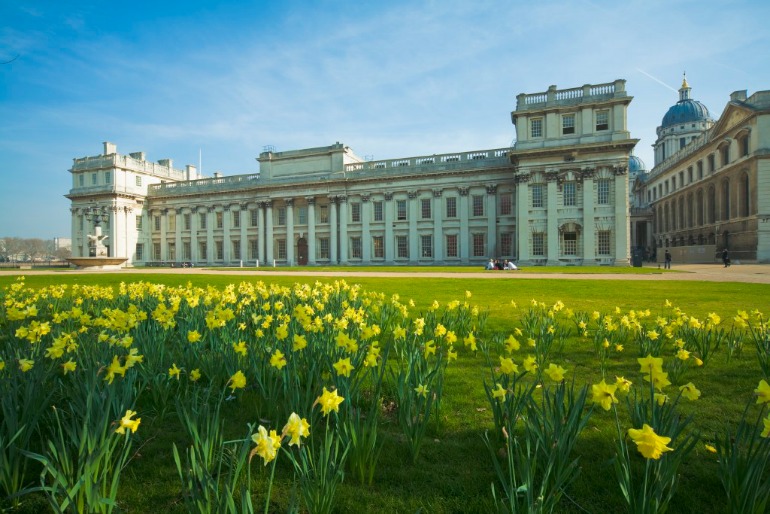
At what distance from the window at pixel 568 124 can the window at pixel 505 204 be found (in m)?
8.38

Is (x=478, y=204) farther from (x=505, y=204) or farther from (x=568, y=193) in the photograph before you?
(x=568, y=193)

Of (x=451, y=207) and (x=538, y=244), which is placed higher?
(x=451, y=207)

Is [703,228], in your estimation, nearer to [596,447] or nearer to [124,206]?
[596,447]

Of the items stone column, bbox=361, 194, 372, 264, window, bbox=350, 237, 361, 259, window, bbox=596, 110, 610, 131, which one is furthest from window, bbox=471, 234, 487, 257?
window, bbox=596, 110, 610, 131

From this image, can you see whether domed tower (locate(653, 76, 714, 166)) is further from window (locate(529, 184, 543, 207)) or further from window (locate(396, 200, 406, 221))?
window (locate(396, 200, 406, 221))

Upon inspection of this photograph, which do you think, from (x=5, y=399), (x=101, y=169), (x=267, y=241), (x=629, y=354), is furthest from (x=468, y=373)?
(x=101, y=169)

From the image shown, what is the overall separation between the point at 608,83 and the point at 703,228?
28982 millimetres

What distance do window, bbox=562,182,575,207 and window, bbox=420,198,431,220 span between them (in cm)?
1474

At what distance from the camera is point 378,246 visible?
5012cm

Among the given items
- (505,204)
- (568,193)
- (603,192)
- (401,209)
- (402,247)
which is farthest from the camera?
(402,247)

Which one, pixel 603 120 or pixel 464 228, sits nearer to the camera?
pixel 603 120

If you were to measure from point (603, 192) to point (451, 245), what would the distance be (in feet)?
53.4

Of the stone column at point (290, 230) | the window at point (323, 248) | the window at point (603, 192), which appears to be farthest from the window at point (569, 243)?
the stone column at point (290, 230)

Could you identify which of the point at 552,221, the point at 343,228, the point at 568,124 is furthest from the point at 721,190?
the point at 343,228
